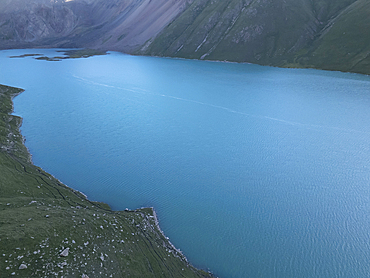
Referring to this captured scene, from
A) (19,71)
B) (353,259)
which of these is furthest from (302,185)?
(19,71)

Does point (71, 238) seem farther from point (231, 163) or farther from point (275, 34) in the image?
point (275, 34)

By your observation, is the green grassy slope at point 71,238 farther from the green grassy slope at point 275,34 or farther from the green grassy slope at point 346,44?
the green grassy slope at point 275,34

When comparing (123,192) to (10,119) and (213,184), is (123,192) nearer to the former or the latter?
(213,184)

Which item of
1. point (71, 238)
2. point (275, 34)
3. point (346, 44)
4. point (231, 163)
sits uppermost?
point (275, 34)

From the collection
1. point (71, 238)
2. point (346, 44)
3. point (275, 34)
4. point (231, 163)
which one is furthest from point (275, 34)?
point (71, 238)

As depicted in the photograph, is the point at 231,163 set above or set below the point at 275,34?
below

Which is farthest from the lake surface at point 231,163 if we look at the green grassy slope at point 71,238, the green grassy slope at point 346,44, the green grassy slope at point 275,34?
the green grassy slope at point 275,34

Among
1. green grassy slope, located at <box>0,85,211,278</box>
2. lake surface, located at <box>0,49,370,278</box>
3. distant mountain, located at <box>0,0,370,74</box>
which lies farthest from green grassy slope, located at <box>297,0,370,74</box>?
green grassy slope, located at <box>0,85,211,278</box>
